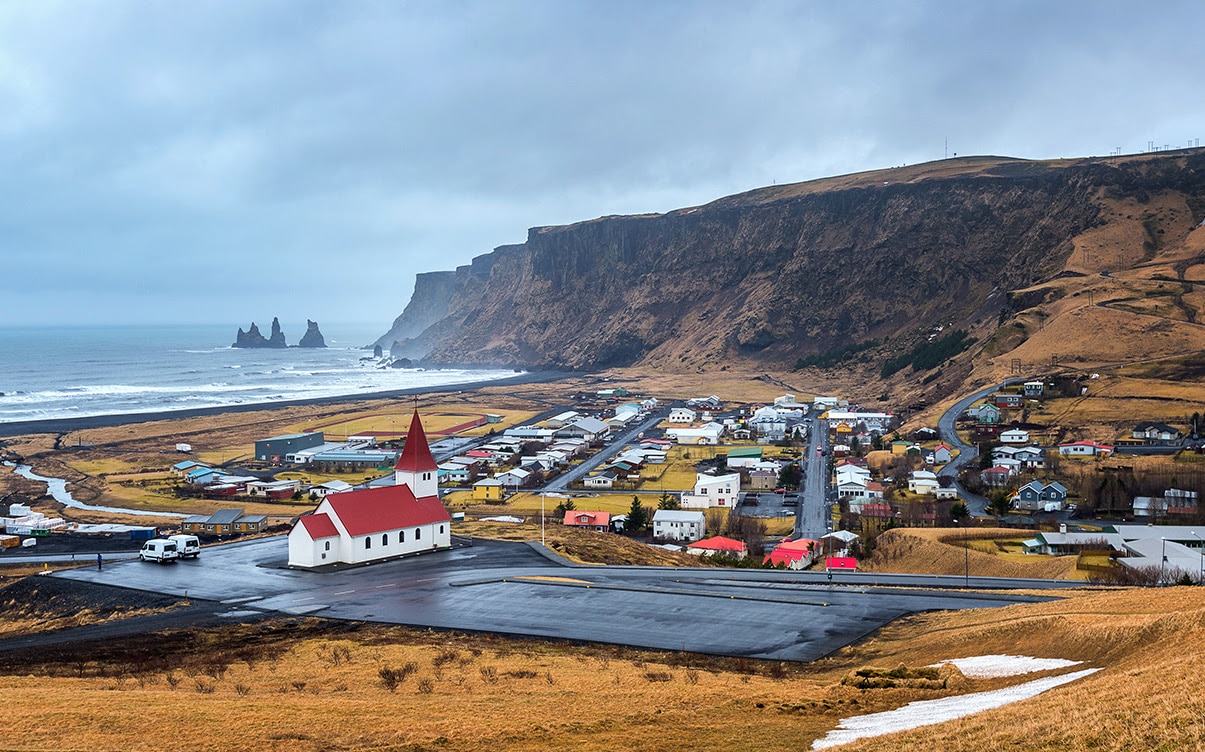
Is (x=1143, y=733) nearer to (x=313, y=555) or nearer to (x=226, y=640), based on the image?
(x=226, y=640)

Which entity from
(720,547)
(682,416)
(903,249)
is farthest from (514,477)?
(903,249)

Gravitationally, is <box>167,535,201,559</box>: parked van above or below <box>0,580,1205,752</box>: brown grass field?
below

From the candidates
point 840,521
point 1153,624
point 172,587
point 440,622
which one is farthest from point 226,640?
point 840,521

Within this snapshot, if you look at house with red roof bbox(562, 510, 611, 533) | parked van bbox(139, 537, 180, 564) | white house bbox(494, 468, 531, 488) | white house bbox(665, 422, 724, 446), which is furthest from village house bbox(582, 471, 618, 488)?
parked van bbox(139, 537, 180, 564)

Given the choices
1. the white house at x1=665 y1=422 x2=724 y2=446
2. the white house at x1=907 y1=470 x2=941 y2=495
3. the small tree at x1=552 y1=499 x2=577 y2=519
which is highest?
the white house at x1=665 y1=422 x2=724 y2=446

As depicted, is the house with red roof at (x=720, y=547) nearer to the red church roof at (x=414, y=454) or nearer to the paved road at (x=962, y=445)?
the red church roof at (x=414, y=454)

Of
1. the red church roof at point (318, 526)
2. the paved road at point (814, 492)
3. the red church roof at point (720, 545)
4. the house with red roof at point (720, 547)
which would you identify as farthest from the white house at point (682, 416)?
the red church roof at point (318, 526)

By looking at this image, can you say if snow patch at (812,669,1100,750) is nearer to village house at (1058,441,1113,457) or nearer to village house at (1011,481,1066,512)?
village house at (1011,481,1066,512)
